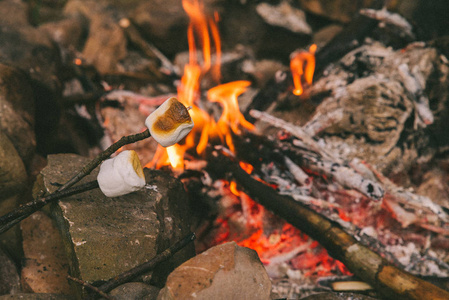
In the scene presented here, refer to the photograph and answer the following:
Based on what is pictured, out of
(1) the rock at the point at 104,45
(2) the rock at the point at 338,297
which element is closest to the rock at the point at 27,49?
(1) the rock at the point at 104,45

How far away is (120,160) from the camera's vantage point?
1781mm

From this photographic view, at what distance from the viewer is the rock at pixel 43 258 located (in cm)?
222

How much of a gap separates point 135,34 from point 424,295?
193 inches

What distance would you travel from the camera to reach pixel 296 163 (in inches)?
122

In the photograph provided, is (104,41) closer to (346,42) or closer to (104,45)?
(104,45)

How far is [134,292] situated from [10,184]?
1.44 meters

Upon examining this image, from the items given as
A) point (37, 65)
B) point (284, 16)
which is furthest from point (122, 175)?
point (284, 16)

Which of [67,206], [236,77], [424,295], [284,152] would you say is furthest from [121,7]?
[424,295]

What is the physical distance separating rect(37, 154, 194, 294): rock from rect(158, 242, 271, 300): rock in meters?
0.38

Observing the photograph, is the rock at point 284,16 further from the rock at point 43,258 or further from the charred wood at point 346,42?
the rock at point 43,258

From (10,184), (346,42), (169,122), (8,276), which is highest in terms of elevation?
(169,122)

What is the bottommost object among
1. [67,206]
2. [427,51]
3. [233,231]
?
[233,231]

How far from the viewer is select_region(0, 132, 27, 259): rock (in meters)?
2.33

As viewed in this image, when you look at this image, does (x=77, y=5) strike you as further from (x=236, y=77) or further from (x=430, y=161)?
Answer: (x=430, y=161)
